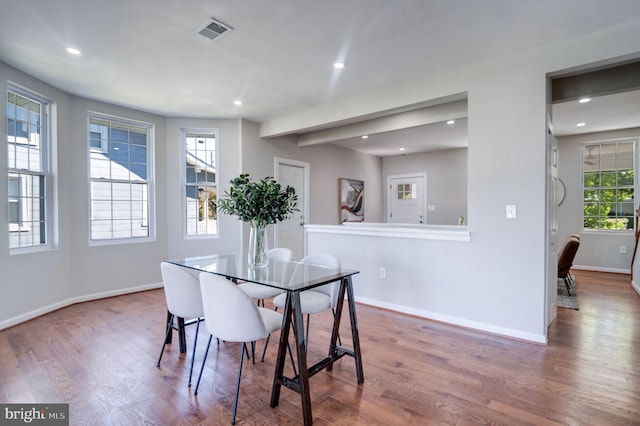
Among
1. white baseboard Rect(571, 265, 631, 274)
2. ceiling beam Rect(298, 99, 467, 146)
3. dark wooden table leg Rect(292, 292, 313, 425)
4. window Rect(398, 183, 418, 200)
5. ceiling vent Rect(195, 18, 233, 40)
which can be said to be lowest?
white baseboard Rect(571, 265, 631, 274)

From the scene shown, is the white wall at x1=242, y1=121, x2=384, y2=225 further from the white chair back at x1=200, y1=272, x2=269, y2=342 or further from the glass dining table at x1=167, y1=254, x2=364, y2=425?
the white chair back at x1=200, y1=272, x2=269, y2=342

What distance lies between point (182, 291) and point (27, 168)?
2.76 meters

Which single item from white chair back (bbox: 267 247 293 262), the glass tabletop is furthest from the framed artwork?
the glass tabletop

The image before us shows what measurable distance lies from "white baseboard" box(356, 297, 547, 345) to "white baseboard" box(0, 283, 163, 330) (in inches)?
126

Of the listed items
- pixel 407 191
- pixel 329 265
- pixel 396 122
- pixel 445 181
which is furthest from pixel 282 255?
pixel 407 191

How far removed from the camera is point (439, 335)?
9.96 ft

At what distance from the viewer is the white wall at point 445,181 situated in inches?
277

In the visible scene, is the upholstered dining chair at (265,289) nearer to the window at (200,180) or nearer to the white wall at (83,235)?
the white wall at (83,235)

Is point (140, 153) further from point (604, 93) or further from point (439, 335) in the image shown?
point (604, 93)

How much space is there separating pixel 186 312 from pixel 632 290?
19.0ft

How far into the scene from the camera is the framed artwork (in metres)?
6.94

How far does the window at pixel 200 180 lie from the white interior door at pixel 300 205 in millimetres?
1057

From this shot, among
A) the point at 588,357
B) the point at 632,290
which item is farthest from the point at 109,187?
the point at 632,290

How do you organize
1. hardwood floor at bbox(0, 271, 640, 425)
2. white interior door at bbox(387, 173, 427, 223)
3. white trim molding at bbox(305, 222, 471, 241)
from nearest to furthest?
hardwood floor at bbox(0, 271, 640, 425), white trim molding at bbox(305, 222, 471, 241), white interior door at bbox(387, 173, 427, 223)
